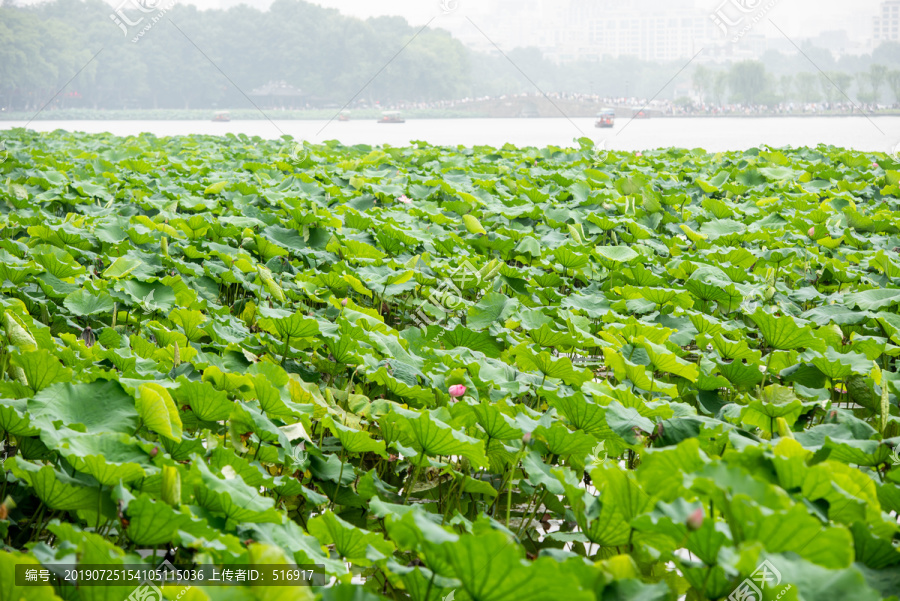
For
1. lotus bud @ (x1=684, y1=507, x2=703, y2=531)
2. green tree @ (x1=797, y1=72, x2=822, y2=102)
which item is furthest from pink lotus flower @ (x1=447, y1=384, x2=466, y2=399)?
green tree @ (x1=797, y1=72, x2=822, y2=102)

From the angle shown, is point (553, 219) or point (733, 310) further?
point (553, 219)

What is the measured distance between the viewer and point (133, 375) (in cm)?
142

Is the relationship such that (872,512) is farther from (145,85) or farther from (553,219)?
(145,85)

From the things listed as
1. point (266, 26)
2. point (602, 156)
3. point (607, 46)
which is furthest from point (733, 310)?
point (607, 46)

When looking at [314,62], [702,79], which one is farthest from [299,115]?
[702,79]

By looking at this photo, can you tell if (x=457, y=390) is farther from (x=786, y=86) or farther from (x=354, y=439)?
(x=786, y=86)

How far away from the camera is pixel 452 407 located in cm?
138

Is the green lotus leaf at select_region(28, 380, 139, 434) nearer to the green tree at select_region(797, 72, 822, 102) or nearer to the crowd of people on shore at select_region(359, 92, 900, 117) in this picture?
the crowd of people on shore at select_region(359, 92, 900, 117)

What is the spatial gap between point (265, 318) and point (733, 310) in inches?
55.6

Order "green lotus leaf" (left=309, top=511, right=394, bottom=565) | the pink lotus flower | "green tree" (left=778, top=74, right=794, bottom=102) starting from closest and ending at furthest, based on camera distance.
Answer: "green lotus leaf" (left=309, top=511, right=394, bottom=565) < the pink lotus flower < "green tree" (left=778, top=74, right=794, bottom=102)

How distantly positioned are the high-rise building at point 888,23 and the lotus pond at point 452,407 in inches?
1271

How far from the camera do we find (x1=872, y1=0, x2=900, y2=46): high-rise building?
98.1 ft

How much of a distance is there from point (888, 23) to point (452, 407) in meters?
37.6

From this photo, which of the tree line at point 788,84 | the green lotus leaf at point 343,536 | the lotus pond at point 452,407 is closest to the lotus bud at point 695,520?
the lotus pond at point 452,407
